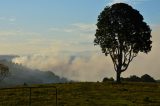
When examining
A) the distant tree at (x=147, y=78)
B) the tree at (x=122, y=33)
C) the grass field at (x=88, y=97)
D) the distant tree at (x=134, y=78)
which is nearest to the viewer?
the grass field at (x=88, y=97)

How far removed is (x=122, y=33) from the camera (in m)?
103

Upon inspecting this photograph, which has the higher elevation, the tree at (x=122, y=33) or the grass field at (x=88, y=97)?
the tree at (x=122, y=33)

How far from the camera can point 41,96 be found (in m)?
65.7

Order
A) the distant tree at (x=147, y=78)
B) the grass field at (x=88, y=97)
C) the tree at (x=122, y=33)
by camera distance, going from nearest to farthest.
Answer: the grass field at (x=88, y=97) < the tree at (x=122, y=33) < the distant tree at (x=147, y=78)

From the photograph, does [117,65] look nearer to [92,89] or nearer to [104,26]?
[104,26]

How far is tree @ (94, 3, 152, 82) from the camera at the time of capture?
10338 cm

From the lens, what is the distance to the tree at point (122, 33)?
103 meters

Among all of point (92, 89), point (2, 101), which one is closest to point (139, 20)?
point (92, 89)

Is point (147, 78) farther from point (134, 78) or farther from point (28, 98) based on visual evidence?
point (28, 98)

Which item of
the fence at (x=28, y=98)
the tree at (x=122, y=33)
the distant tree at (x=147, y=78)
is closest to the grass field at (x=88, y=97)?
the fence at (x=28, y=98)

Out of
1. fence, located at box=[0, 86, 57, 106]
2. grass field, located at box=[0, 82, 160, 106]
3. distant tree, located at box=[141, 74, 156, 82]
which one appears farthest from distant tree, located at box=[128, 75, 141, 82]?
fence, located at box=[0, 86, 57, 106]

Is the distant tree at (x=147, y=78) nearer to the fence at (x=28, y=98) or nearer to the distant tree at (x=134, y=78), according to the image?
the distant tree at (x=134, y=78)

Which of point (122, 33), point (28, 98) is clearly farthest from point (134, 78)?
point (28, 98)

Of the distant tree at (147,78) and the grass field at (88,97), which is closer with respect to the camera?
the grass field at (88,97)
